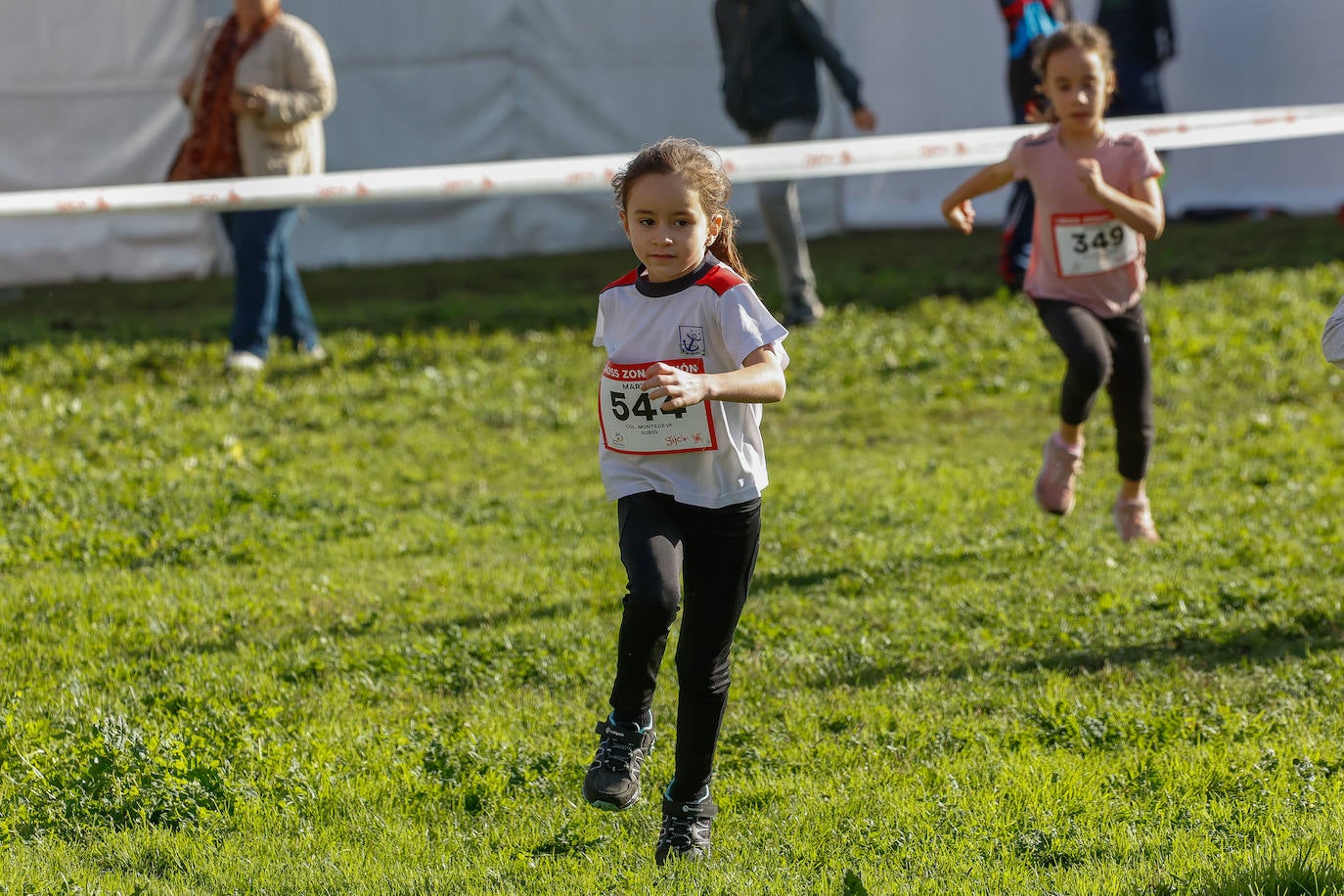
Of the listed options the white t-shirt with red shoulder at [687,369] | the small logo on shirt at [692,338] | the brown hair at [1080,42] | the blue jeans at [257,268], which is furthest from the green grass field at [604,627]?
the brown hair at [1080,42]

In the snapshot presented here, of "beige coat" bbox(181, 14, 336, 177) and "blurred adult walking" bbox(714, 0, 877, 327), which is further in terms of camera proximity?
"blurred adult walking" bbox(714, 0, 877, 327)

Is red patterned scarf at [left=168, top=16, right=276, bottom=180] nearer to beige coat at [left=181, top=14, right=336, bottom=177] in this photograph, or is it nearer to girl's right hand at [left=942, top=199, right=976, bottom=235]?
beige coat at [left=181, top=14, right=336, bottom=177]

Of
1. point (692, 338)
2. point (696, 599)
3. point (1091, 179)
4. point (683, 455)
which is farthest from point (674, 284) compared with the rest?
point (1091, 179)

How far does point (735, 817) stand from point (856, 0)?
14.4m

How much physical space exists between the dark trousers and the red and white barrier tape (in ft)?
13.7

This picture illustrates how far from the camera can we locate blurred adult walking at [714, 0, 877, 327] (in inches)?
433

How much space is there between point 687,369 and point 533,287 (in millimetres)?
9733

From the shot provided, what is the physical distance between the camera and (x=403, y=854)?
403 centimetres

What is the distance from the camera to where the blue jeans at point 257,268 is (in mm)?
9781

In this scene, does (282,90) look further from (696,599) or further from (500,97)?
(696,599)

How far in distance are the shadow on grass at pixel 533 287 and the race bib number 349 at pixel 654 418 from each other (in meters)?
7.28

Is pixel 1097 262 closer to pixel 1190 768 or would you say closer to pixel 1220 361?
pixel 1190 768

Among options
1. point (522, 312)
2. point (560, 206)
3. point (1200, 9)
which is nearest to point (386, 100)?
point (560, 206)

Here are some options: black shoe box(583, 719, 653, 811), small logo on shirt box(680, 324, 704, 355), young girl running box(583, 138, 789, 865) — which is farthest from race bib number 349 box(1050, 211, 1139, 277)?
black shoe box(583, 719, 653, 811)
